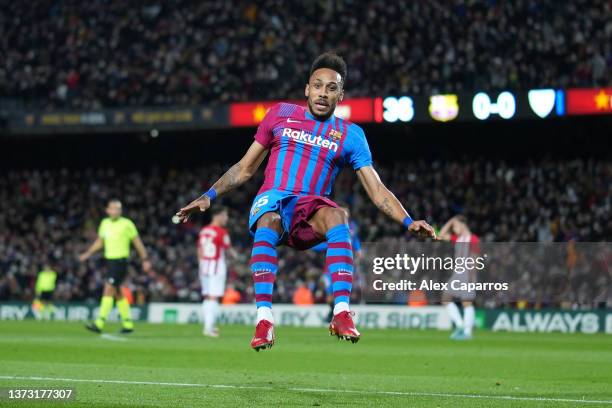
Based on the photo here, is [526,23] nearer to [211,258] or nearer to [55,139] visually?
[211,258]

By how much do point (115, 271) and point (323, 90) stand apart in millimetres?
10884

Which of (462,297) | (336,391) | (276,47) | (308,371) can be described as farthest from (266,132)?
(276,47)

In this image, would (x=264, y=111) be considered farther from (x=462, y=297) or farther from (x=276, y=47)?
(x=462, y=297)

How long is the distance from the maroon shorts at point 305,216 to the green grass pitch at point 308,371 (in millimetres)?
1219

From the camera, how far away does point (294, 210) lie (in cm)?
766

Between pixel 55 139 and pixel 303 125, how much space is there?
98.3 feet

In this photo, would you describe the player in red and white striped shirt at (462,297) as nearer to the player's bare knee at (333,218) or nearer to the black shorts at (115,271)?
the black shorts at (115,271)

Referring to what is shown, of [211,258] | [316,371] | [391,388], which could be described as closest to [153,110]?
[211,258]

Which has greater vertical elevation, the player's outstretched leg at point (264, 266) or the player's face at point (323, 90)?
the player's face at point (323, 90)

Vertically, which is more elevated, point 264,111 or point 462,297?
point 264,111

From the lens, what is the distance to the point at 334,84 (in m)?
7.85

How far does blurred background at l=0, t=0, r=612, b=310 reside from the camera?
27.2 metres

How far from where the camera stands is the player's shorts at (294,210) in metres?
7.64

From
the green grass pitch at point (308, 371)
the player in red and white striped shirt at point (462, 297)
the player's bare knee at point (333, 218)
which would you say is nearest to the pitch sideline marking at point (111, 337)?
the green grass pitch at point (308, 371)
